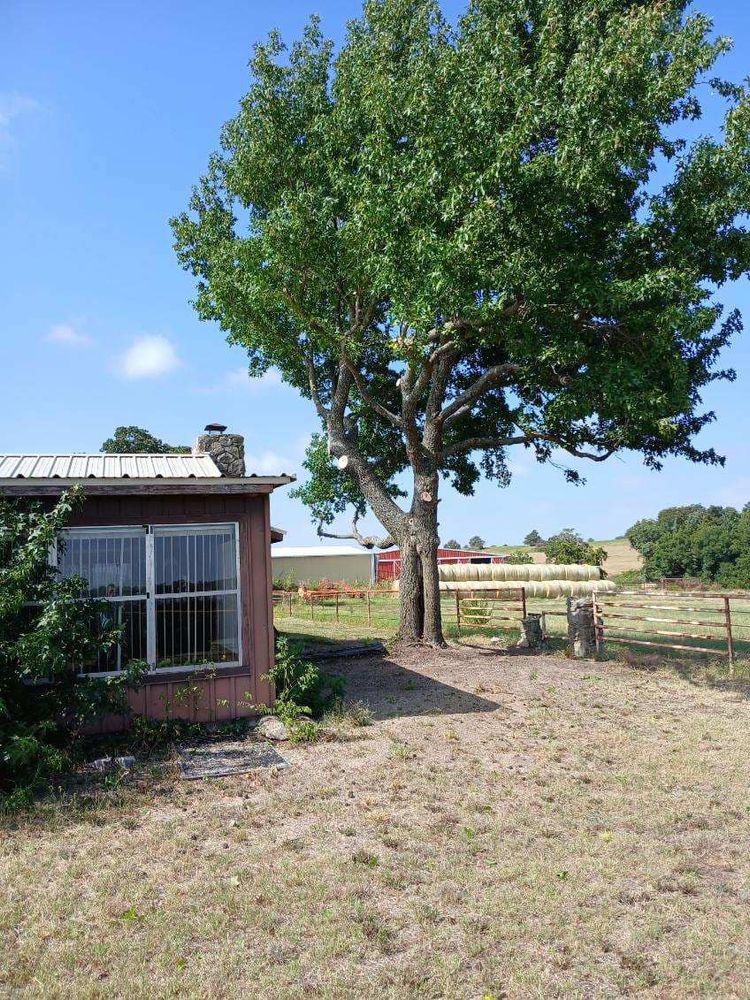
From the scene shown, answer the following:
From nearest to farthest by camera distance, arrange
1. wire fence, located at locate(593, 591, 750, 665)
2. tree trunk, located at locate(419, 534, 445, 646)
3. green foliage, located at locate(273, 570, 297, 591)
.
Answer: wire fence, located at locate(593, 591, 750, 665), tree trunk, located at locate(419, 534, 445, 646), green foliage, located at locate(273, 570, 297, 591)

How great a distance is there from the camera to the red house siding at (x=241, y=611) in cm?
853

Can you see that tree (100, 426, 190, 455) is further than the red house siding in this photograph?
Yes

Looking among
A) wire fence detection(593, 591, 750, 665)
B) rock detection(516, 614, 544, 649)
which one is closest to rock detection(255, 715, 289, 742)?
wire fence detection(593, 591, 750, 665)

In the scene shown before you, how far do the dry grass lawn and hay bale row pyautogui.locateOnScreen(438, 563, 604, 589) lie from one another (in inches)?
1366

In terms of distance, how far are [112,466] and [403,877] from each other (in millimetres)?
6778

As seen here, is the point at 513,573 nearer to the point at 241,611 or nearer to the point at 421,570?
the point at 421,570

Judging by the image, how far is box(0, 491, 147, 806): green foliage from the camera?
6.71m

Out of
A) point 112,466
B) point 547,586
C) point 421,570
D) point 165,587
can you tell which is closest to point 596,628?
point 421,570

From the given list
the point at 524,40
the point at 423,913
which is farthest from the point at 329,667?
the point at 524,40

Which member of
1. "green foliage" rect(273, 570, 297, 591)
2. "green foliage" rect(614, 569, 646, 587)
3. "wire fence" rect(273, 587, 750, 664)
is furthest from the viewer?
"green foliage" rect(614, 569, 646, 587)

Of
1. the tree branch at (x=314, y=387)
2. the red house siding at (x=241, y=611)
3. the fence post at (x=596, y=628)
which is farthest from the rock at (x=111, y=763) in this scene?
the tree branch at (x=314, y=387)

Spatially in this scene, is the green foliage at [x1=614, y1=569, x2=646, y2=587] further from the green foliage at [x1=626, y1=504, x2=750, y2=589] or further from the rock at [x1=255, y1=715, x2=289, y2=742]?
the rock at [x1=255, y1=715, x2=289, y2=742]

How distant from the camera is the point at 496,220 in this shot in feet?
38.4

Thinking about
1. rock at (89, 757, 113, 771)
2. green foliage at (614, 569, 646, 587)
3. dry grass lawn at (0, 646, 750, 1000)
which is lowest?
dry grass lawn at (0, 646, 750, 1000)
